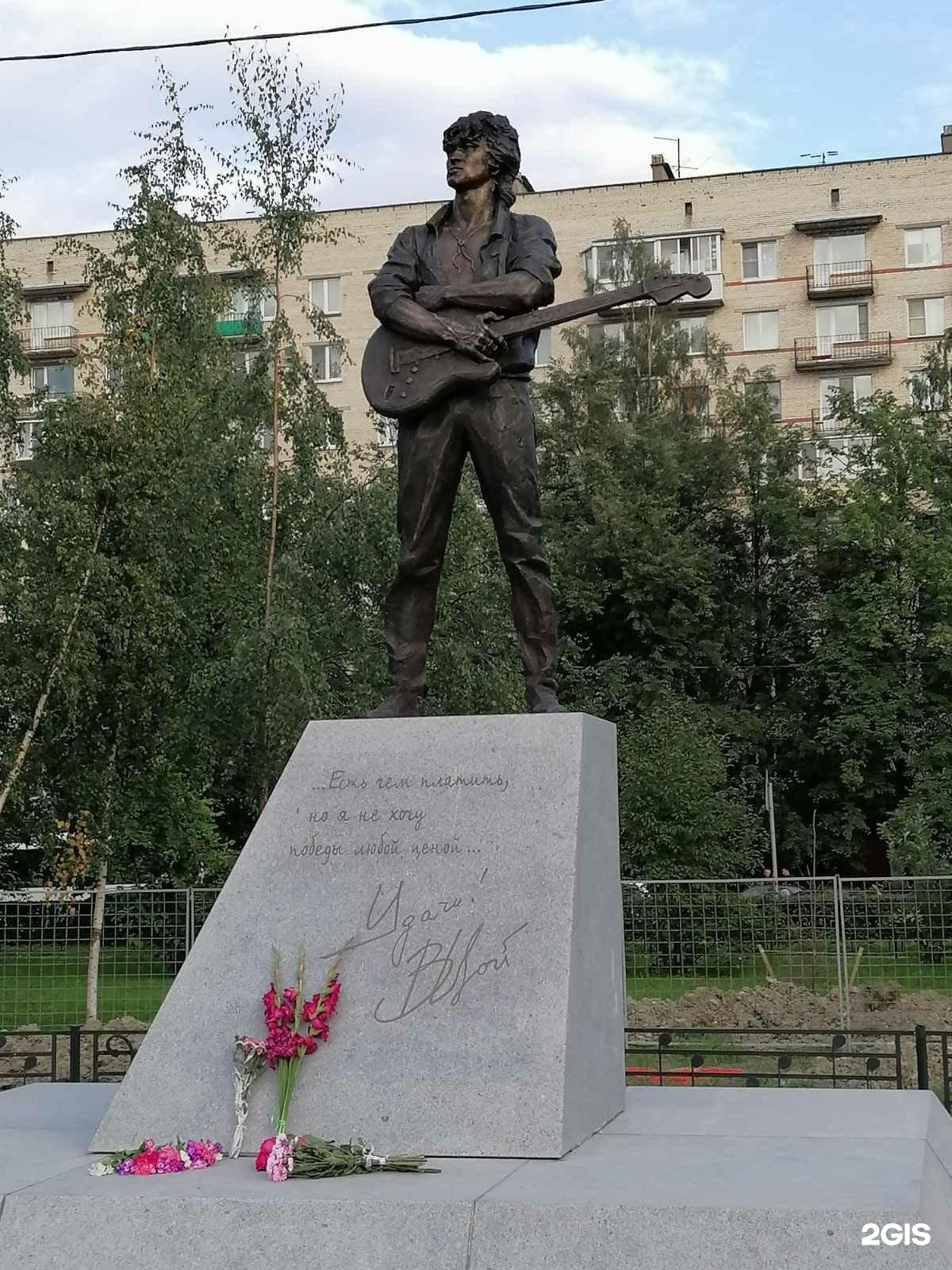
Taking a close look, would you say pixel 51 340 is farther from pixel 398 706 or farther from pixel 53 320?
pixel 398 706

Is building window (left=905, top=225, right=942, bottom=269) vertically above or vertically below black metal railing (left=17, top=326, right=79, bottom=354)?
above

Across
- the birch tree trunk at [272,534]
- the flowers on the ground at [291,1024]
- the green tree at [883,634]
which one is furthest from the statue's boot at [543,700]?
the green tree at [883,634]

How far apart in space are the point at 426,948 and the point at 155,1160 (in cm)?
110

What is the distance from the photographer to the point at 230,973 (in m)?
5.68

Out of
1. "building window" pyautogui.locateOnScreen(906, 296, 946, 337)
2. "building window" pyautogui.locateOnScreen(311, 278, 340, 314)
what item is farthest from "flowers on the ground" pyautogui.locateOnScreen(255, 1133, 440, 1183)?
"building window" pyautogui.locateOnScreen(906, 296, 946, 337)

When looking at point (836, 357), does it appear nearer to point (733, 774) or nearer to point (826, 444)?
point (826, 444)

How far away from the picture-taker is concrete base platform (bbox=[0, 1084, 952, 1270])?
14.0 ft

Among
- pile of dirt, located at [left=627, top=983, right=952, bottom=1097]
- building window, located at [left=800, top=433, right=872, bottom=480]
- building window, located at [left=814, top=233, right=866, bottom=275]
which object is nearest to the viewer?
pile of dirt, located at [left=627, top=983, right=952, bottom=1097]

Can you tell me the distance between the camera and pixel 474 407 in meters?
6.62

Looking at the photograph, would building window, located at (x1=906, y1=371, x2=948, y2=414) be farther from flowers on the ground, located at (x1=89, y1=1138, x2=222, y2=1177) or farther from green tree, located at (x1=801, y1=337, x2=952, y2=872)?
flowers on the ground, located at (x1=89, y1=1138, x2=222, y2=1177)

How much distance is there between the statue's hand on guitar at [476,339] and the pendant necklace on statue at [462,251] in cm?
30

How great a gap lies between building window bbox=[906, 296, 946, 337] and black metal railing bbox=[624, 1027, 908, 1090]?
23.2 metres

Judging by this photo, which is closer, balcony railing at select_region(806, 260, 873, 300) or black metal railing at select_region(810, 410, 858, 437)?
black metal railing at select_region(810, 410, 858, 437)

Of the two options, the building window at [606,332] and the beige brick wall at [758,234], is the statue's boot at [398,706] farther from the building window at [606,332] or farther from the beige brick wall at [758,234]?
the beige brick wall at [758,234]
